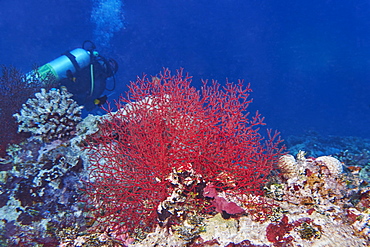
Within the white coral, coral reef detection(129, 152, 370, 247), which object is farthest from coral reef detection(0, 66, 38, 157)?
the white coral

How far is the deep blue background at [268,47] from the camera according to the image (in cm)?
6100

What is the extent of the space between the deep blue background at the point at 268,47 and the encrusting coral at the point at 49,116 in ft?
178

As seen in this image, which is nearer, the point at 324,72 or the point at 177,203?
the point at 177,203

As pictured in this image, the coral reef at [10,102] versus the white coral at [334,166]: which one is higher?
the coral reef at [10,102]

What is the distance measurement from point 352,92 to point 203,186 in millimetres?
81435

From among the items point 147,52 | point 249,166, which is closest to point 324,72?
point 147,52

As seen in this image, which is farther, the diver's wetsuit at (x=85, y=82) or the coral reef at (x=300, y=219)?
the diver's wetsuit at (x=85, y=82)

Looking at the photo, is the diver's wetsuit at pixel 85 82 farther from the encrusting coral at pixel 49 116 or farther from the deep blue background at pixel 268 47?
the deep blue background at pixel 268 47

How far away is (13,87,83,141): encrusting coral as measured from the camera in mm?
4391

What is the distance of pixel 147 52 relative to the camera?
63.1 m

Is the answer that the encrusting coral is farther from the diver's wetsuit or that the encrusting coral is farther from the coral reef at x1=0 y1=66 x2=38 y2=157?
the diver's wetsuit

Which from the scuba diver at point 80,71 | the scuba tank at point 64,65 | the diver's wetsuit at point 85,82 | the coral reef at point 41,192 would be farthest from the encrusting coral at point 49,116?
the diver's wetsuit at point 85,82

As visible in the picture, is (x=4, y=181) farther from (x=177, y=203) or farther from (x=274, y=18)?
(x=274, y=18)

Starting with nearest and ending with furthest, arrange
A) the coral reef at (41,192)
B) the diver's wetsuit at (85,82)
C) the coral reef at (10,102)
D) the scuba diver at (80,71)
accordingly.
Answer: the coral reef at (41,192) → the coral reef at (10,102) → the scuba diver at (80,71) → the diver's wetsuit at (85,82)
